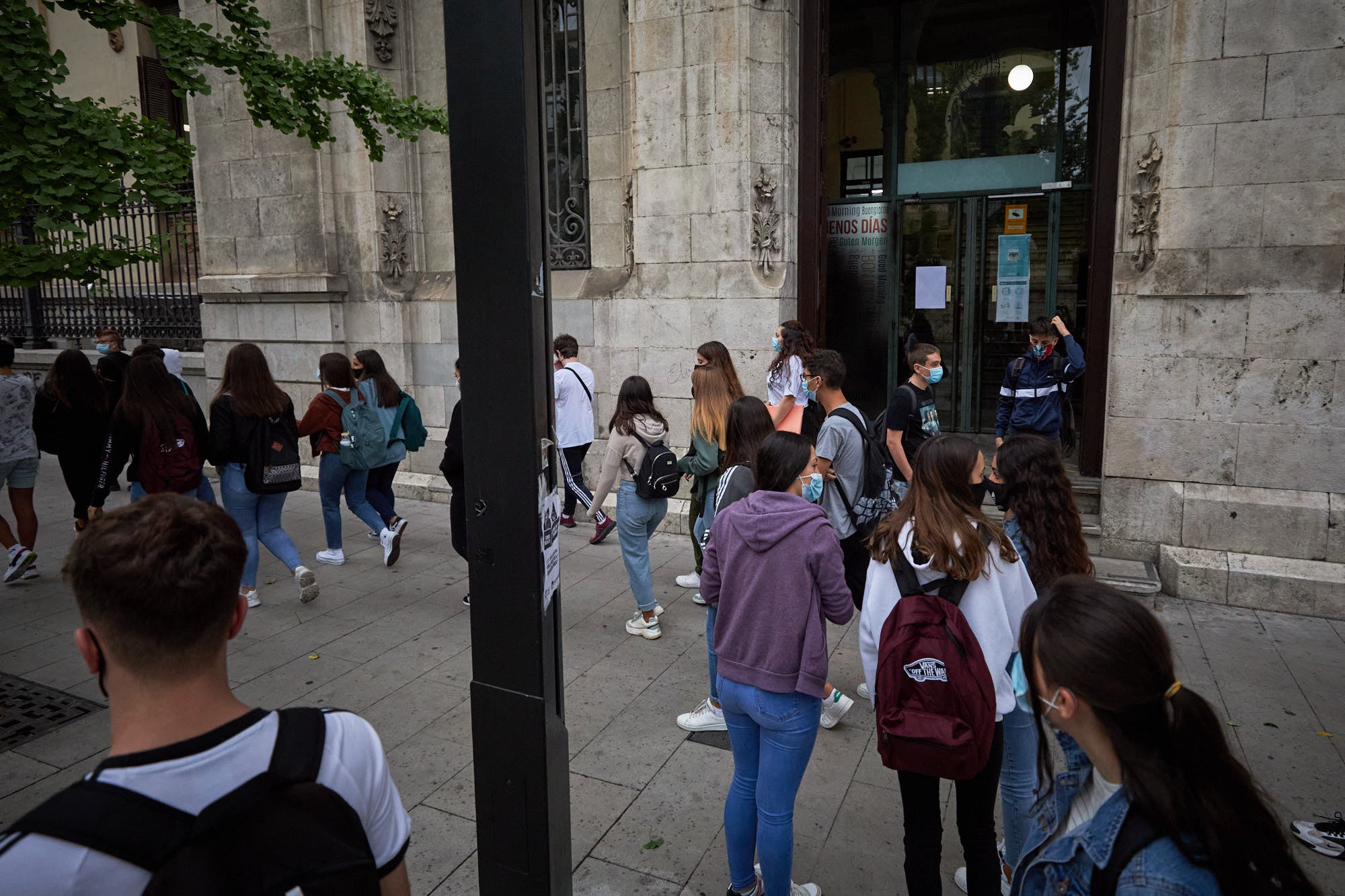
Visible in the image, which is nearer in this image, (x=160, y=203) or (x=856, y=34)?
(x=160, y=203)

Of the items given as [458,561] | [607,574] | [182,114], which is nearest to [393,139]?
[458,561]

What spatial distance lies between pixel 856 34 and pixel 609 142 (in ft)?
13.4

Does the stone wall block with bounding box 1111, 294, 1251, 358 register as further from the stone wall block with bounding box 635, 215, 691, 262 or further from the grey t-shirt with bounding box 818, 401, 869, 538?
the stone wall block with bounding box 635, 215, 691, 262

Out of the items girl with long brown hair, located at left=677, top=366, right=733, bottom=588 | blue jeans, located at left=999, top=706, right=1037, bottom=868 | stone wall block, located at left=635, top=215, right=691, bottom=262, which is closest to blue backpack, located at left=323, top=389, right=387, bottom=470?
girl with long brown hair, located at left=677, top=366, right=733, bottom=588

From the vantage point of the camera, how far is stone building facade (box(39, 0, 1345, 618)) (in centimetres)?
651

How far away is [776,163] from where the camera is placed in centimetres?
862

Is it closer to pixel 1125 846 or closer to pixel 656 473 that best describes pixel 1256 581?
pixel 656 473

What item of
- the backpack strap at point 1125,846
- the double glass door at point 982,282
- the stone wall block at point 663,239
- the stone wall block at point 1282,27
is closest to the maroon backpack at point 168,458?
the stone wall block at point 663,239

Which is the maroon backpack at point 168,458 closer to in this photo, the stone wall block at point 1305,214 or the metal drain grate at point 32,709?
the metal drain grate at point 32,709

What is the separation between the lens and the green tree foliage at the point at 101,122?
4.53 m

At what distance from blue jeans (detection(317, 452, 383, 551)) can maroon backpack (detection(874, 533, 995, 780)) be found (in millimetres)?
5894

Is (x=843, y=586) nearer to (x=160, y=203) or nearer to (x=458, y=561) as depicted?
(x=160, y=203)

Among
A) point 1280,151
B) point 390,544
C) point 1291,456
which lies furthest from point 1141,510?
point 390,544

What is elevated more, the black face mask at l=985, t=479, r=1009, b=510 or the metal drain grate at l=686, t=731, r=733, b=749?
the black face mask at l=985, t=479, r=1009, b=510
